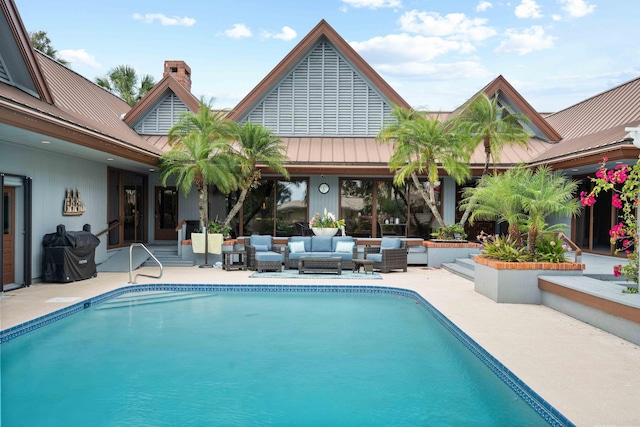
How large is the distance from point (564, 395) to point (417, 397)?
4.63ft

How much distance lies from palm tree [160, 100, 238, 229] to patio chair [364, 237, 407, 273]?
14.9ft

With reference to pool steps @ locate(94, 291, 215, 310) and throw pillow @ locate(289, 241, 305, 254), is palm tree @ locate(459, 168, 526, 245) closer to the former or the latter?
throw pillow @ locate(289, 241, 305, 254)

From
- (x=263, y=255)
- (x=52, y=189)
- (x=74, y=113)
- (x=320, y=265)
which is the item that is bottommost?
(x=320, y=265)

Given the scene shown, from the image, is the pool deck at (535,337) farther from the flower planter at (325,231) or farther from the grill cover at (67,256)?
the flower planter at (325,231)

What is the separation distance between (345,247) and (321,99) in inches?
270

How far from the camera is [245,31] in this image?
35625mm

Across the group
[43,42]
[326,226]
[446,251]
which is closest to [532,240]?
[446,251]

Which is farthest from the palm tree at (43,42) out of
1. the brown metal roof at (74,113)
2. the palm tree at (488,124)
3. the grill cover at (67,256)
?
the palm tree at (488,124)

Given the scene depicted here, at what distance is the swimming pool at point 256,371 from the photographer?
4.82m

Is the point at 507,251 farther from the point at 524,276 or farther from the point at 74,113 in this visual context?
the point at 74,113

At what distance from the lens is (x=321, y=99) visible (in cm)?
1842

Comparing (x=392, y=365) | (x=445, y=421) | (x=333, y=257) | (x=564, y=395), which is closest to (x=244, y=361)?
(x=392, y=365)

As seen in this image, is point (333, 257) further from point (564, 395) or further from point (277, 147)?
point (564, 395)

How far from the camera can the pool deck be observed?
4465mm
